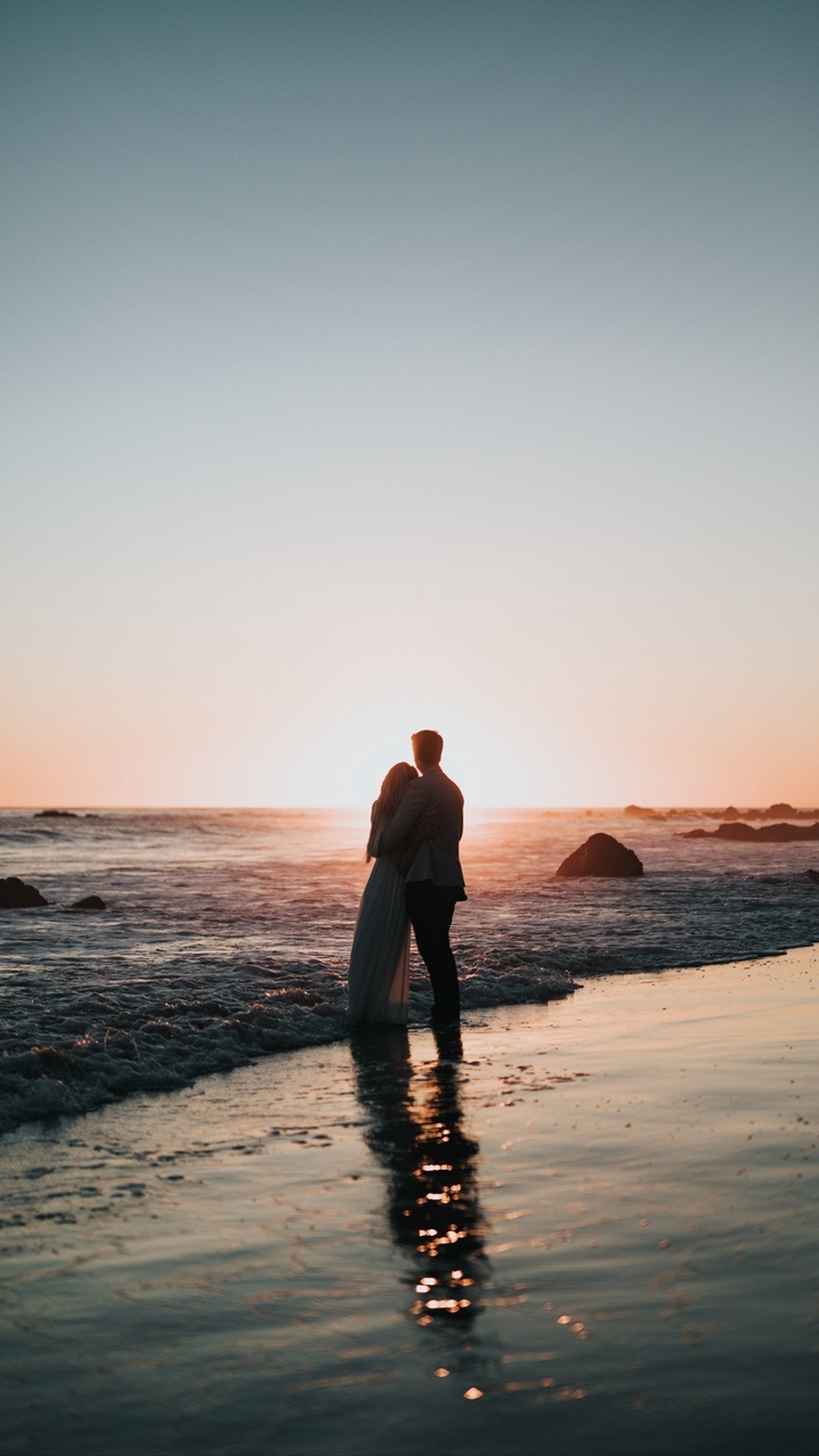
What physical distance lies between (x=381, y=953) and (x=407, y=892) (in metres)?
0.55

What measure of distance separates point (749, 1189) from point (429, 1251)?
54.9 inches

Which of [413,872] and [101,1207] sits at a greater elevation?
[413,872]

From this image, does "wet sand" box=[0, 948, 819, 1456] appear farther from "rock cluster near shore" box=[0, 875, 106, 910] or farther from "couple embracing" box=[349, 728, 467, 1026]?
"rock cluster near shore" box=[0, 875, 106, 910]

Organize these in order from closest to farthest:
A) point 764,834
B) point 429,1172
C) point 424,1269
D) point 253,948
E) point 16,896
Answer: point 424,1269 → point 429,1172 → point 253,948 → point 16,896 → point 764,834

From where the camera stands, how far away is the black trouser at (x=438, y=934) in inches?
342

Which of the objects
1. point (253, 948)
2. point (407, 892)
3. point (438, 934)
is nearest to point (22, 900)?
point (253, 948)

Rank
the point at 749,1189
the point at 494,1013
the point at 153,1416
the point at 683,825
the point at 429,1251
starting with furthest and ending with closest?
the point at 683,825 → the point at 494,1013 → the point at 749,1189 → the point at 429,1251 → the point at 153,1416

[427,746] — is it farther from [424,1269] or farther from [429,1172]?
[424,1269]

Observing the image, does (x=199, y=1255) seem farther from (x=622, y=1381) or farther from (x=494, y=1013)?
(x=494, y=1013)

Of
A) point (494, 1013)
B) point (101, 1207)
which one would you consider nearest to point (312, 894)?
point (494, 1013)

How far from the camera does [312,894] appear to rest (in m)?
20.7

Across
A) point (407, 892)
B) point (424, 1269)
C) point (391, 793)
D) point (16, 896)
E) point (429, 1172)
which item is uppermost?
point (391, 793)

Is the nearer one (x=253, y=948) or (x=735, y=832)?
(x=253, y=948)

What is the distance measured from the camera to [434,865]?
28.5 feet
